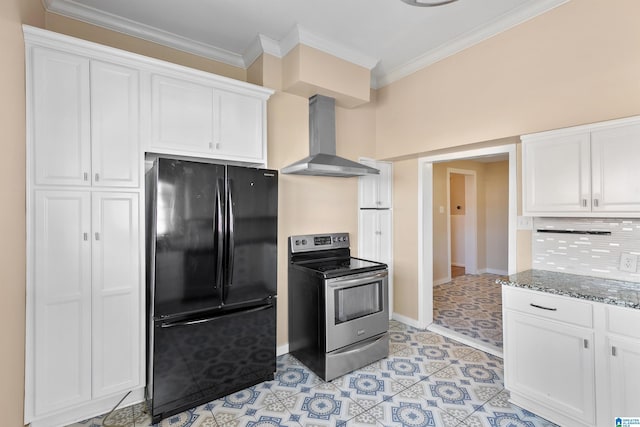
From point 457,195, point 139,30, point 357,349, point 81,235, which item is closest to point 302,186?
point 357,349

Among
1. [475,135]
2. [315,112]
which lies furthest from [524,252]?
[315,112]

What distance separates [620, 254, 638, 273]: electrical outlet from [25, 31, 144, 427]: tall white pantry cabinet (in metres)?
3.43

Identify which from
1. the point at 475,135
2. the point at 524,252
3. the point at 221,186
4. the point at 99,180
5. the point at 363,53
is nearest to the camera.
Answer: the point at 99,180

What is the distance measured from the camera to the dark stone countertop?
5.66 ft

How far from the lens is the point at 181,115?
2307 millimetres

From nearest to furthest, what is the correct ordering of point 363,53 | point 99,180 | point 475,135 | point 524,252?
point 99,180
point 524,252
point 475,135
point 363,53

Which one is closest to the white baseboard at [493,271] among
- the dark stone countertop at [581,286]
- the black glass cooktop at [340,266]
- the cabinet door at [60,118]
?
the dark stone countertop at [581,286]

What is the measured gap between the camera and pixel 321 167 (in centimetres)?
275

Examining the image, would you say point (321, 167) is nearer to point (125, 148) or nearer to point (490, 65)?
point (125, 148)

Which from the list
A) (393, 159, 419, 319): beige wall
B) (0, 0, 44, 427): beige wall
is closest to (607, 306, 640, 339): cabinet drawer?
(393, 159, 419, 319): beige wall

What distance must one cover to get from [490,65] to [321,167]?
5.88ft

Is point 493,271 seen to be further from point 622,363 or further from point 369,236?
point 622,363

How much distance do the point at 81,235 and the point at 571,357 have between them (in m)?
3.25

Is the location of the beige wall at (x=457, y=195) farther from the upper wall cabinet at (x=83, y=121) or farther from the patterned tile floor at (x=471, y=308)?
the upper wall cabinet at (x=83, y=121)
